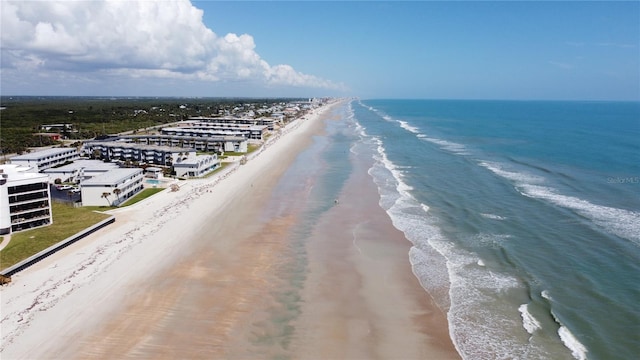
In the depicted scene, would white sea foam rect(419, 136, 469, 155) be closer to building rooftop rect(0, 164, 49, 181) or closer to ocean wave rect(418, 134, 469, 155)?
ocean wave rect(418, 134, 469, 155)

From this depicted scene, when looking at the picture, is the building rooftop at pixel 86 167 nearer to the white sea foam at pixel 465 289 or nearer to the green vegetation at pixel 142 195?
the green vegetation at pixel 142 195

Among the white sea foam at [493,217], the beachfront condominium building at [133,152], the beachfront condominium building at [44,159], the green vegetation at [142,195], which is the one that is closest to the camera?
the white sea foam at [493,217]

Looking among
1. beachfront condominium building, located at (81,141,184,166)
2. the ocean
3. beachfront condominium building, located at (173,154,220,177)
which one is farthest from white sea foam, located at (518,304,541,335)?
beachfront condominium building, located at (81,141,184,166)

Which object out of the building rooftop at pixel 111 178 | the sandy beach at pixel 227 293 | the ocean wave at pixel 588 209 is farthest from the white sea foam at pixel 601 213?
the building rooftop at pixel 111 178

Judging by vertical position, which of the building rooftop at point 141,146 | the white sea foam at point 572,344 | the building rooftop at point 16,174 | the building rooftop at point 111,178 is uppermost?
the building rooftop at point 16,174

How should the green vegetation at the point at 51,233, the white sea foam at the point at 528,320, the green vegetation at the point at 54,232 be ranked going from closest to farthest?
the white sea foam at the point at 528,320 → the green vegetation at the point at 51,233 → the green vegetation at the point at 54,232

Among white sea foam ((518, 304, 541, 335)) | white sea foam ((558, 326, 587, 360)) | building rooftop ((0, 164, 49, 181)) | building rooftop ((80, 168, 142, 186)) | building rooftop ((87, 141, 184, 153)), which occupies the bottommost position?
white sea foam ((558, 326, 587, 360))
